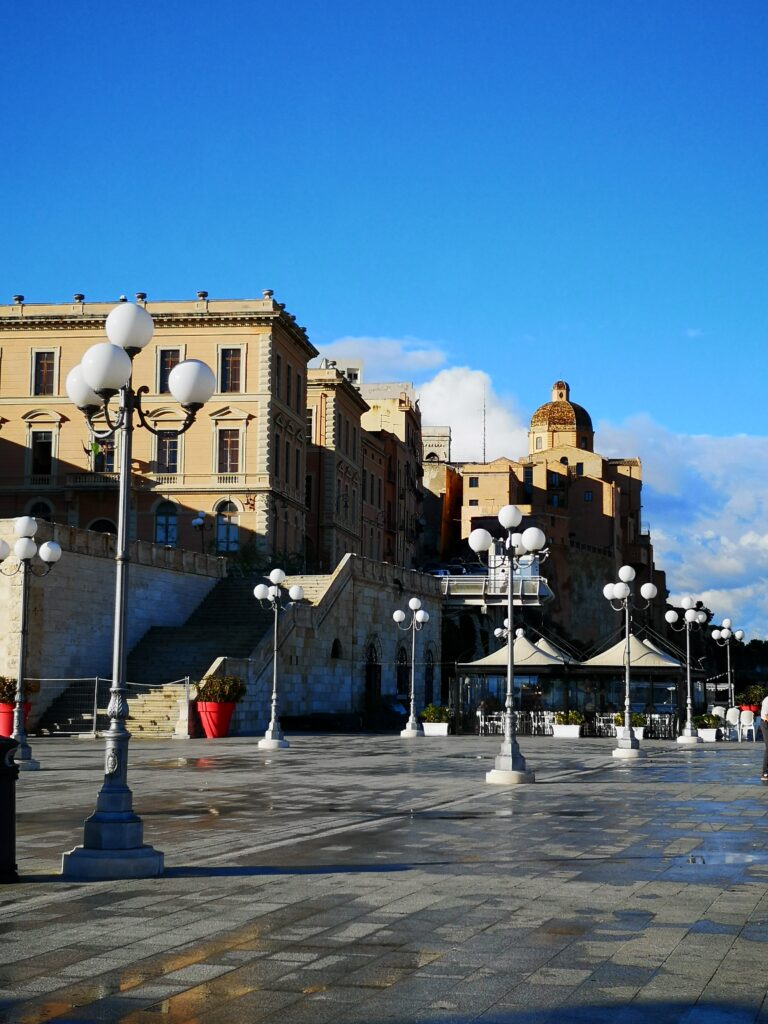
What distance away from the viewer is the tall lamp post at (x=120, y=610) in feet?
32.1

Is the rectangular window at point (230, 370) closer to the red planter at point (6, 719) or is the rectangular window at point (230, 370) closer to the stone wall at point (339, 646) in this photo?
the stone wall at point (339, 646)

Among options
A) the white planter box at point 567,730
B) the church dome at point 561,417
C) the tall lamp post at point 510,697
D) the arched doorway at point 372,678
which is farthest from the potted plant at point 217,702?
the church dome at point 561,417

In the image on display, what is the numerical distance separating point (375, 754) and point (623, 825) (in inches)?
562

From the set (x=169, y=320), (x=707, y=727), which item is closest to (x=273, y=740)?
(x=707, y=727)

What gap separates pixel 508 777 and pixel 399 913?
38.1ft

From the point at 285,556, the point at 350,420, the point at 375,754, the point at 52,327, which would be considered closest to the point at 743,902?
the point at 375,754

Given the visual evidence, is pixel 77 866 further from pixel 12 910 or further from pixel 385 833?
pixel 385 833

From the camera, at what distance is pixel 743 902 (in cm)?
873

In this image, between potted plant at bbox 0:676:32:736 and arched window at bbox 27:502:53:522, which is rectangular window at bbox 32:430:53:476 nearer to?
arched window at bbox 27:502:53:522

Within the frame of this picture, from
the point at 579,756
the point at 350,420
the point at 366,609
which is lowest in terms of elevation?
the point at 579,756

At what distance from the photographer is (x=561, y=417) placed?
415 ft

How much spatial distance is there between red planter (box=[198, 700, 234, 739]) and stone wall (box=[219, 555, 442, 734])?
5.80ft

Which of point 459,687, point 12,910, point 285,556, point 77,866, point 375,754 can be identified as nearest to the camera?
point 12,910

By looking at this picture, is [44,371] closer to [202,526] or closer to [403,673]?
[202,526]
